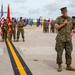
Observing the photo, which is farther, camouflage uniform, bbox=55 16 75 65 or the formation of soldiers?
the formation of soldiers

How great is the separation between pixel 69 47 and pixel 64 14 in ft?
3.26

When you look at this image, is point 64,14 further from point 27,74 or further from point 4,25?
point 4,25

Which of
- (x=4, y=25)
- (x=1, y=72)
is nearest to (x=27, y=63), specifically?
(x=1, y=72)

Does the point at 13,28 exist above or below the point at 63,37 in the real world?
below

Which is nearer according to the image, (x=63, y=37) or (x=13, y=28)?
(x=63, y=37)

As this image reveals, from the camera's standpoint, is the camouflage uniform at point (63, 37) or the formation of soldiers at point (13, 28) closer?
the camouflage uniform at point (63, 37)

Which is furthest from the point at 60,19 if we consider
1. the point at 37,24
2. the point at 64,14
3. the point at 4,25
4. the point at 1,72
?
the point at 37,24

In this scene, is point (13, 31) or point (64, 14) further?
point (13, 31)

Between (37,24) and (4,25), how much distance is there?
4026 centimetres

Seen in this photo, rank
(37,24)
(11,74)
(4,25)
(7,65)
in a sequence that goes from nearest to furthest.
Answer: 1. (11,74)
2. (7,65)
3. (4,25)
4. (37,24)

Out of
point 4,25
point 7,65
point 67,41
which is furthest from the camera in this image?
point 4,25

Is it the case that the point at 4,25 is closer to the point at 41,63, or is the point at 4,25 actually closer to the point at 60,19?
the point at 41,63

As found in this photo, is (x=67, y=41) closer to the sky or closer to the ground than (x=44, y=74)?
closer to the sky

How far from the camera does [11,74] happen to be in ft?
28.4
